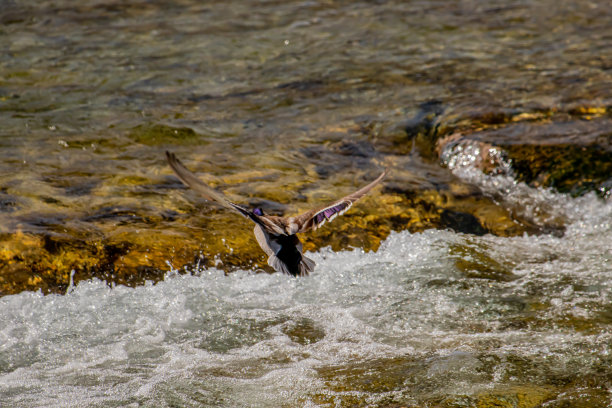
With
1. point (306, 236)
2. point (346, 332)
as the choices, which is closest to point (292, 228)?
point (346, 332)

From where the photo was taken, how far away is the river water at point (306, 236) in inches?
155

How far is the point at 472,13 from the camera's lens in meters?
11.1

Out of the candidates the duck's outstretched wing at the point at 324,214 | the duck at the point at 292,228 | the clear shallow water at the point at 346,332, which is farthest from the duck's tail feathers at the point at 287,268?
the clear shallow water at the point at 346,332

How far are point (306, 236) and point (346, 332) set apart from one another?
129cm

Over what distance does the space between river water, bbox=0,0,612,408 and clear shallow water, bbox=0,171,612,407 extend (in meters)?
0.02

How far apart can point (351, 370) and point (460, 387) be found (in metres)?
0.63

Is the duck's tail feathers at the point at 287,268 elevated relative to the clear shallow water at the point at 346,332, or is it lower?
elevated

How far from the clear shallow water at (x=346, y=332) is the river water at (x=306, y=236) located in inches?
0.7

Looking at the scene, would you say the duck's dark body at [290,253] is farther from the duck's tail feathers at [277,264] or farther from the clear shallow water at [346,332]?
the clear shallow water at [346,332]

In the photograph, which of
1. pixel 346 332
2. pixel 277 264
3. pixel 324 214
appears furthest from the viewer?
pixel 346 332

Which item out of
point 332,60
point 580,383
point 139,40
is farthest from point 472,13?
point 580,383

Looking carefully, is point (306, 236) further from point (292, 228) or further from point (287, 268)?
point (292, 228)

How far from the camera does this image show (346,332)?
14.7 feet

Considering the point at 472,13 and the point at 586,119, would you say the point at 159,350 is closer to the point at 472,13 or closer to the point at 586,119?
the point at 586,119
